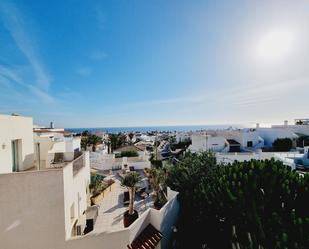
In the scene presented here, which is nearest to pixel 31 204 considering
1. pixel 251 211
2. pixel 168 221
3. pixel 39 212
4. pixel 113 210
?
pixel 39 212

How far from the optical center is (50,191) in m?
8.03

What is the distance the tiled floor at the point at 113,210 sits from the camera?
1368cm

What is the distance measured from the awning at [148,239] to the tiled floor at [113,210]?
294 cm

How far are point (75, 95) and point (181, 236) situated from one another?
1915 cm

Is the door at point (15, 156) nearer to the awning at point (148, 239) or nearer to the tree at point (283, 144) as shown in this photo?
the awning at point (148, 239)

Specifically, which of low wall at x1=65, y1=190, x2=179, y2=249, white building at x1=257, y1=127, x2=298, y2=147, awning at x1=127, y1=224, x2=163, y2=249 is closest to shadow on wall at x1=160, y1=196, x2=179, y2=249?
low wall at x1=65, y1=190, x2=179, y2=249

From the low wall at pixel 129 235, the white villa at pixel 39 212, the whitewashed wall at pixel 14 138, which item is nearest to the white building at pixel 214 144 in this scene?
the low wall at pixel 129 235

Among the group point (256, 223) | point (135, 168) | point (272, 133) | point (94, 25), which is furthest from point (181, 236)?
point (272, 133)

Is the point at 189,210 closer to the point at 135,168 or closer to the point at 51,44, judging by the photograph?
the point at 51,44

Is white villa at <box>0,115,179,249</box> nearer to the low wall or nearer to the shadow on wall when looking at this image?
the low wall

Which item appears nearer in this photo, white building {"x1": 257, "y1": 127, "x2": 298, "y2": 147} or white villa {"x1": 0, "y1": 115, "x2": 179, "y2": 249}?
white villa {"x1": 0, "y1": 115, "x2": 179, "y2": 249}

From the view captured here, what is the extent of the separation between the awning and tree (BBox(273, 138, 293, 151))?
1465 inches

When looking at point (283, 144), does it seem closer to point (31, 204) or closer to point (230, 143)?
point (230, 143)

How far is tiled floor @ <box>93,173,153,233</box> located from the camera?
13.7 m
